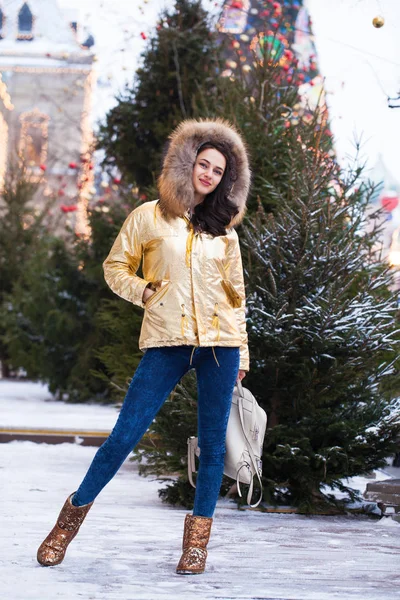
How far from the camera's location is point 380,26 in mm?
6133

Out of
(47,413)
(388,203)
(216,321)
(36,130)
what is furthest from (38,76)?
(216,321)

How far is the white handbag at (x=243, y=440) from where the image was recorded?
4.27m

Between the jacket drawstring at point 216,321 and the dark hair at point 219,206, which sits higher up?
the dark hair at point 219,206

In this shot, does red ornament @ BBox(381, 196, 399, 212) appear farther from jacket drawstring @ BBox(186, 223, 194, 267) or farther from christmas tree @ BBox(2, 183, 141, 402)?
christmas tree @ BBox(2, 183, 141, 402)

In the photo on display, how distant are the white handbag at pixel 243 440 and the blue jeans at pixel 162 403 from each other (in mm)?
105

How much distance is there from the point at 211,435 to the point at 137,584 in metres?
0.70

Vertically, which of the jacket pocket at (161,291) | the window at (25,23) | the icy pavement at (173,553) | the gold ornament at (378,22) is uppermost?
the window at (25,23)

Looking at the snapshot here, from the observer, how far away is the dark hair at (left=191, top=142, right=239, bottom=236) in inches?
165

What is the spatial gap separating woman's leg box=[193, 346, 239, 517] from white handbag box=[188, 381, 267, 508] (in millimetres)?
111

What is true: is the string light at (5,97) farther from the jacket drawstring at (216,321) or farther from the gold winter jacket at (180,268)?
the jacket drawstring at (216,321)

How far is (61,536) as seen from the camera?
13.2 feet

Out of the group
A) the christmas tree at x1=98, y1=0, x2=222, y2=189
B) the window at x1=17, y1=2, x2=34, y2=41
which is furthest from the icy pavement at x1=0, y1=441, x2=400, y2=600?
the window at x1=17, y1=2, x2=34, y2=41

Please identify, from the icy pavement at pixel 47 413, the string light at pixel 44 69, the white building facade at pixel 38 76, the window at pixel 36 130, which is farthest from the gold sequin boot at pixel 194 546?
the string light at pixel 44 69

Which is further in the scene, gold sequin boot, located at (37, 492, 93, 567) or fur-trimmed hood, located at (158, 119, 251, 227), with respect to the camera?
fur-trimmed hood, located at (158, 119, 251, 227)
